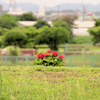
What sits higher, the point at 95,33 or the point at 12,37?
the point at 95,33

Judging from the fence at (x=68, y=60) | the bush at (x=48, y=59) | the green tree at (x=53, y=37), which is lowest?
the fence at (x=68, y=60)

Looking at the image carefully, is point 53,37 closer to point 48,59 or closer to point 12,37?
point 12,37

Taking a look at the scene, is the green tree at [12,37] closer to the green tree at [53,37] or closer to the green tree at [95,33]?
the green tree at [53,37]

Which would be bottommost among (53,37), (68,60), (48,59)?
(68,60)

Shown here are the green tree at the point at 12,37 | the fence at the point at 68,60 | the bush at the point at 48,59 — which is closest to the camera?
the bush at the point at 48,59

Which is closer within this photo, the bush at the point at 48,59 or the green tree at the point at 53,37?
the bush at the point at 48,59

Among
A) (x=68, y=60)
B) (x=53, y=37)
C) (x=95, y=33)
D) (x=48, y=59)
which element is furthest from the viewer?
(x=95, y=33)

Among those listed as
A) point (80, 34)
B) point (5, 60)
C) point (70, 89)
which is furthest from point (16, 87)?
point (80, 34)

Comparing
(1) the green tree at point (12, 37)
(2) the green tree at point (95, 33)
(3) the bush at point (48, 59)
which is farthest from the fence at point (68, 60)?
(2) the green tree at point (95, 33)

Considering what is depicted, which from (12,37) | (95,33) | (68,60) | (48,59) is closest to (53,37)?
(12,37)

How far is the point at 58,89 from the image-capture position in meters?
4.29

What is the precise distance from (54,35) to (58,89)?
75.7 feet

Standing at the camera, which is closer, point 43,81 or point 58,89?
point 58,89

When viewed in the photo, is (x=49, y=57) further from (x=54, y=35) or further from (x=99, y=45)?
(x=99, y=45)
